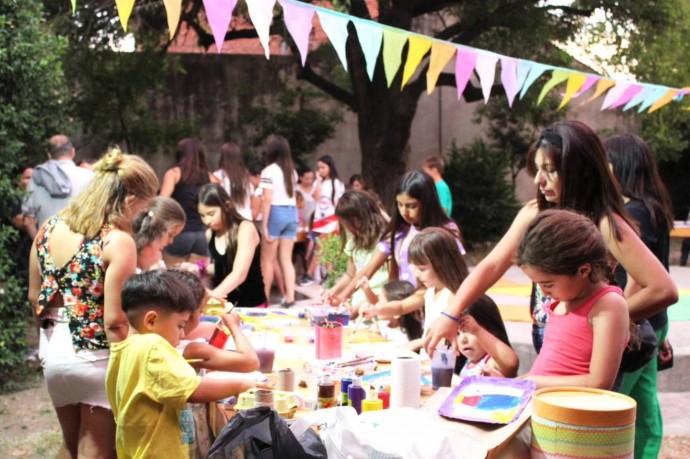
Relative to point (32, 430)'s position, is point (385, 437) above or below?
above

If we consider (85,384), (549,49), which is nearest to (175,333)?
(85,384)

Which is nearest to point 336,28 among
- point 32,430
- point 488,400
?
point 488,400

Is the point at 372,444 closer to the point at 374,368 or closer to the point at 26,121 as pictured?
the point at 374,368

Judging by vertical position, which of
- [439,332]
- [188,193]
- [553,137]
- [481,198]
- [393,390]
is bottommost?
[481,198]

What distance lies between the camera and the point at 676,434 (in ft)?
17.4

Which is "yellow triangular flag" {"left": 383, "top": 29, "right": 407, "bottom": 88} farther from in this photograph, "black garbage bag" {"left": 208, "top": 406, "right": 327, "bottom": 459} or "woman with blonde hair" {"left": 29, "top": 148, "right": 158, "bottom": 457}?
"black garbage bag" {"left": 208, "top": 406, "right": 327, "bottom": 459}

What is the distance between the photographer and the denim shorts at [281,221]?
28.5ft

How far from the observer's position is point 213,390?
102 inches

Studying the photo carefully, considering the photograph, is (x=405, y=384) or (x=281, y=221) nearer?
(x=405, y=384)

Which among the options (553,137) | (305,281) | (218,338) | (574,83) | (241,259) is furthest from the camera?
(305,281)

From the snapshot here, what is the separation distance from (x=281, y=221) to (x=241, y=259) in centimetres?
355

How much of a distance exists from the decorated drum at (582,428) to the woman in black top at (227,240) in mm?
3100

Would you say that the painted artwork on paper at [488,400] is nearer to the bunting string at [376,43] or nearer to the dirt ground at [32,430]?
the bunting string at [376,43]

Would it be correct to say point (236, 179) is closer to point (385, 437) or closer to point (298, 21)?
point (298, 21)
